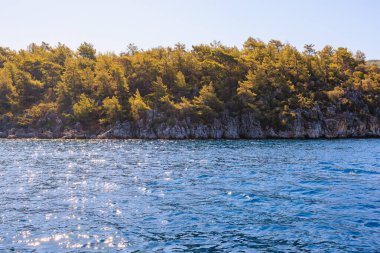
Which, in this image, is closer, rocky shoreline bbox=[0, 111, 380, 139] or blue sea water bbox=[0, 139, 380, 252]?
blue sea water bbox=[0, 139, 380, 252]

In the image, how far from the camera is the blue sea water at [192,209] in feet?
54.9

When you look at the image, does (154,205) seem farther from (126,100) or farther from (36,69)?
(36,69)

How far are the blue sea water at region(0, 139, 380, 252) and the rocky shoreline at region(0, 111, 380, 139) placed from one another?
2393 inches

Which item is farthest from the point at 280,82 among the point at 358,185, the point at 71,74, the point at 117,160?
the point at 358,185

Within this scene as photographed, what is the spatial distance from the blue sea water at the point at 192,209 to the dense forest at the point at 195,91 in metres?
65.7

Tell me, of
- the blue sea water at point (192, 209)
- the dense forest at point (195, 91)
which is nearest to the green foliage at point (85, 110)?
the dense forest at point (195, 91)

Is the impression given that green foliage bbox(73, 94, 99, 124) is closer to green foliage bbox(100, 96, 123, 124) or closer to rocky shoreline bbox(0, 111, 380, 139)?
rocky shoreline bbox(0, 111, 380, 139)

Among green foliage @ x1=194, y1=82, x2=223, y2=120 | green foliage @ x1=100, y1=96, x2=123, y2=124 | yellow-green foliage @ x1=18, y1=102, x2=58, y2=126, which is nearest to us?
green foliage @ x1=194, y1=82, x2=223, y2=120

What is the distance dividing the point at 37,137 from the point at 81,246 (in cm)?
9933

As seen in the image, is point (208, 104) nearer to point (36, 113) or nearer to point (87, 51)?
point (36, 113)

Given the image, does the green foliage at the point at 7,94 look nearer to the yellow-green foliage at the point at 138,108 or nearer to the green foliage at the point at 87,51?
the green foliage at the point at 87,51

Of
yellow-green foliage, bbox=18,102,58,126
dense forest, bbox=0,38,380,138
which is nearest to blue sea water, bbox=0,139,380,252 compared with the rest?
dense forest, bbox=0,38,380,138

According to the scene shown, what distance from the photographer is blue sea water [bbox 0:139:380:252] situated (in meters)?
16.7

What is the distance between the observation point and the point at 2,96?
124312 mm
